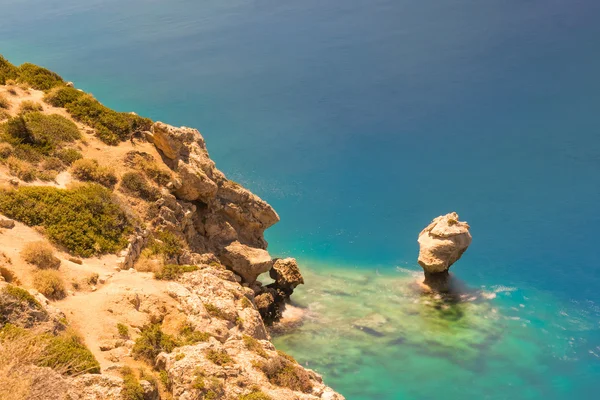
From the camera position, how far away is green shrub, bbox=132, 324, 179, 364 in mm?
18156

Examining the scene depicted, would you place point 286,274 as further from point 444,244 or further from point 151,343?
point 151,343

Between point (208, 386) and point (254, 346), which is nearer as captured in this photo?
point (208, 386)

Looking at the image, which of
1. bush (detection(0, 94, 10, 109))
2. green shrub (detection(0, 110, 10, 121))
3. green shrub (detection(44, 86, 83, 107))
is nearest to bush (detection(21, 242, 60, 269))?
Result: green shrub (detection(0, 110, 10, 121))

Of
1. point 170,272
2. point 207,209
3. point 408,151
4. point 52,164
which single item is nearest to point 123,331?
point 170,272

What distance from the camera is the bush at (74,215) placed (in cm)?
2416

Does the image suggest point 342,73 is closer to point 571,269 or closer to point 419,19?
point 419,19

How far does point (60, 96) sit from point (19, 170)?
9008 millimetres

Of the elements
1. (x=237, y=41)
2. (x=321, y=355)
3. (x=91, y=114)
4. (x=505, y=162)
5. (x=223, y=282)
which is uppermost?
(x=237, y=41)

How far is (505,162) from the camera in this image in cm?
6028

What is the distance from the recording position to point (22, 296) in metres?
17.3

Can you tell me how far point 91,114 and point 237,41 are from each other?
70396mm

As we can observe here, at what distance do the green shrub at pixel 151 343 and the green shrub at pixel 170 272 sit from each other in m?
4.17

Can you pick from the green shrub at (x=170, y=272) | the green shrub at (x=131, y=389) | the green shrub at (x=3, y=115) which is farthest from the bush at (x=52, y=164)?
the green shrub at (x=131, y=389)

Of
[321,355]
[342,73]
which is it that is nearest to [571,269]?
[321,355]
